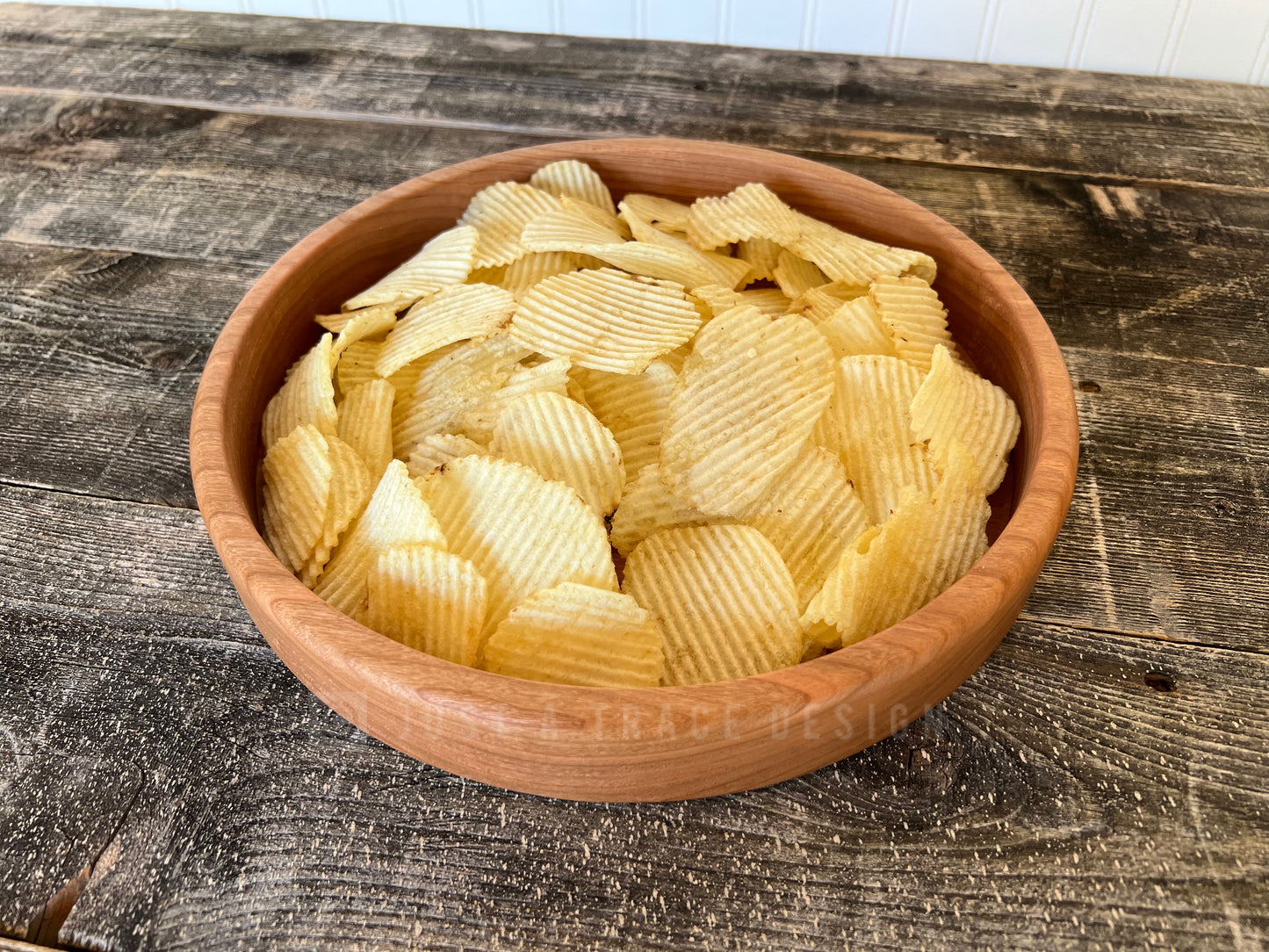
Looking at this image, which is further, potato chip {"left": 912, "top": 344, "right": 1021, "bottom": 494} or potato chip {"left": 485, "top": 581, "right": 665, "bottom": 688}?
potato chip {"left": 912, "top": 344, "right": 1021, "bottom": 494}

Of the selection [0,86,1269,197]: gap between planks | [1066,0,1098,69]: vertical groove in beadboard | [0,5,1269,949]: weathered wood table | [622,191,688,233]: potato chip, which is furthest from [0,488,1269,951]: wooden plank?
[1066,0,1098,69]: vertical groove in beadboard

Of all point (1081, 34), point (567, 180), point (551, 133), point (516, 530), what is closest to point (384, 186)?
point (551, 133)

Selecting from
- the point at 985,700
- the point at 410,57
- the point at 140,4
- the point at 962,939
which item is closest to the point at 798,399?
the point at 985,700

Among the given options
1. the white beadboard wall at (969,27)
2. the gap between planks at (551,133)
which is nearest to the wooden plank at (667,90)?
the gap between planks at (551,133)

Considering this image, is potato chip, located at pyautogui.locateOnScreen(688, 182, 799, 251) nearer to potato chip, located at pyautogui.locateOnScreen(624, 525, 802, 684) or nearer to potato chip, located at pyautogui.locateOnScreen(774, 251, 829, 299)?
potato chip, located at pyautogui.locateOnScreen(774, 251, 829, 299)

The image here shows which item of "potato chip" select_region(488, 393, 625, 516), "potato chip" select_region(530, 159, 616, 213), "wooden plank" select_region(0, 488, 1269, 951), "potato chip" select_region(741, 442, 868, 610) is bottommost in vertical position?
"wooden plank" select_region(0, 488, 1269, 951)

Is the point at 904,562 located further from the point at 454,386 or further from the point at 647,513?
the point at 454,386
